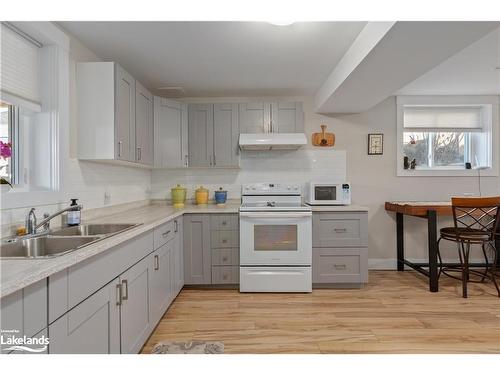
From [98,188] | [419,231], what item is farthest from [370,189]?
[98,188]

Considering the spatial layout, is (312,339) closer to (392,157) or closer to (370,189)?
(370,189)

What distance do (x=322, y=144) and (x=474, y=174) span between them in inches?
81.3

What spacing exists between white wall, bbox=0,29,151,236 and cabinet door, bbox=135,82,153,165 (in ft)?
0.95

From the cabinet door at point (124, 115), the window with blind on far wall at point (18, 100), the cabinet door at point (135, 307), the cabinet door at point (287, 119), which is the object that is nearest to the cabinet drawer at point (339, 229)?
the cabinet door at point (287, 119)

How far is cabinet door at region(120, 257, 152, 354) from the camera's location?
177cm

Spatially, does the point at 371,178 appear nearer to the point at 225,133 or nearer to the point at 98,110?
the point at 225,133

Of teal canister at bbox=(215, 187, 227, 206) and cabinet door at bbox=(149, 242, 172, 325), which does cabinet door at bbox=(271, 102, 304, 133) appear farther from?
cabinet door at bbox=(149, 242, 172, 325)

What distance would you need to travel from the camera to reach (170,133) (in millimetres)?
3672

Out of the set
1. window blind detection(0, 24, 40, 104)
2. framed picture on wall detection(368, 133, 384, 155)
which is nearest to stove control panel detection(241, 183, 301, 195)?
framed picture on wall detection(368, 133, 384, 155)

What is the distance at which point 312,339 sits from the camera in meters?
2.26

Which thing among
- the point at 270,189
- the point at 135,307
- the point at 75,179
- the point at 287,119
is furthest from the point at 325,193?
the point at 75,179

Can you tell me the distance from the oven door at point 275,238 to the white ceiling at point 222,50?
1457mm

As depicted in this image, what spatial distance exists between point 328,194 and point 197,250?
64.2 inches

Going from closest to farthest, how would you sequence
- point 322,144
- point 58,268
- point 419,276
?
point 58,268 < point 419,276 < point 322,144
